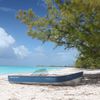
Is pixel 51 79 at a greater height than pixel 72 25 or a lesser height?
lesser

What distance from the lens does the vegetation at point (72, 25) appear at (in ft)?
60.9

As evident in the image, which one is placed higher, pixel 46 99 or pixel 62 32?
pixel 62 32

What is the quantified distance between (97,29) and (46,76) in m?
4.21

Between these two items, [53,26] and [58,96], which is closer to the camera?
[58,96]

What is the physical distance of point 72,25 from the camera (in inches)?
806

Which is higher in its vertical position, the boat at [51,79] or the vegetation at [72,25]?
the vegetation at [72,25]

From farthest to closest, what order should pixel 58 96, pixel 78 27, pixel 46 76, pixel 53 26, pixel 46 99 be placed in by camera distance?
pixel 53 26, pixel 78 27, pixel 46 76, pixel 58 96, pixel 46 99

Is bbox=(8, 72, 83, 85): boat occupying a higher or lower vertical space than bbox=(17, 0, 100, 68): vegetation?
lower

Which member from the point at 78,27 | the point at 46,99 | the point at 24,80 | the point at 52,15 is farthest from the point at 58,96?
the point at 52,15

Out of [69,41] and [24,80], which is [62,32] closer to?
[69,41]

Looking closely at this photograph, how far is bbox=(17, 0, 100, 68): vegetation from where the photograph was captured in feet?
60.9

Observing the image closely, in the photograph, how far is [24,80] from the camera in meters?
19.5

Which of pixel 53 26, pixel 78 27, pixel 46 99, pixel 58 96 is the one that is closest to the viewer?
pixel 46 99

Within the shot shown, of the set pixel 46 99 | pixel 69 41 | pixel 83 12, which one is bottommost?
pixel 46 99
